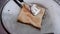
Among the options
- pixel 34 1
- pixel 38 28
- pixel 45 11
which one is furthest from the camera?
pixel 34 1

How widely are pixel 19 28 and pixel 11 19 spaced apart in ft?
0.37

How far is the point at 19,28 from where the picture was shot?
88 centimetres

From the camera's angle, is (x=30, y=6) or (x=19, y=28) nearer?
(x=19, y=28)

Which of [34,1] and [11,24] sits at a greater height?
[34,1]

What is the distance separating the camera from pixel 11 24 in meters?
0.91

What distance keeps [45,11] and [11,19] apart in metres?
0.28

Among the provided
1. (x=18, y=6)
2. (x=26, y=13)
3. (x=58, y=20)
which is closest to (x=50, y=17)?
(x=58, y=20)

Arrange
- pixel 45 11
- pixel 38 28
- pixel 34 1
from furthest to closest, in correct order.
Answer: pixel 34 1, pixel 45 11, pixel 38 28

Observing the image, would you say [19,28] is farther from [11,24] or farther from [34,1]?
[34,1]

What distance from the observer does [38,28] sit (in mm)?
843

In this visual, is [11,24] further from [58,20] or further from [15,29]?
[58,20]

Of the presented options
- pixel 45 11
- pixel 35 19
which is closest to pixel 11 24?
pixel 35 19

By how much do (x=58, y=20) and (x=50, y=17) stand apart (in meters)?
0.06

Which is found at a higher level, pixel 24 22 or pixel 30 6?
pixel 30 6
